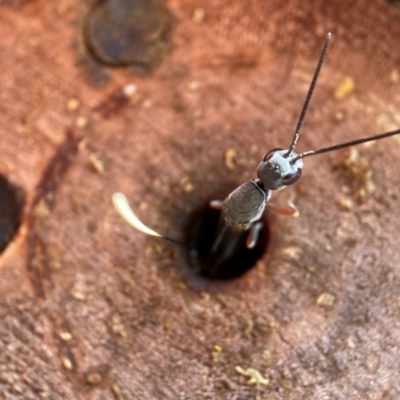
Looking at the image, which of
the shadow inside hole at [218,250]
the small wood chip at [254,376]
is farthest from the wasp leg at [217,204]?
the small wood chip at [254,376]

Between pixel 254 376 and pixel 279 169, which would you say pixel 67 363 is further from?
pixel 279 169

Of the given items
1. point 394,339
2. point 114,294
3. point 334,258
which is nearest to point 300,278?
point 334,258

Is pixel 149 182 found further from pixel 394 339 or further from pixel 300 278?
pixel 394 339

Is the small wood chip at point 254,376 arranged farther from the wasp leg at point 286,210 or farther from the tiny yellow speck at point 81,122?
the tiny yellow speck at point 81,122

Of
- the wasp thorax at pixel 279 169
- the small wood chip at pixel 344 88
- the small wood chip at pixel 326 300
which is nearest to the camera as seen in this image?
the wasp thorax at pixel 279 169

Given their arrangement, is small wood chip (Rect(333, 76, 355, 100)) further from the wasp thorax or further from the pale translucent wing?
the pale translucent wing
